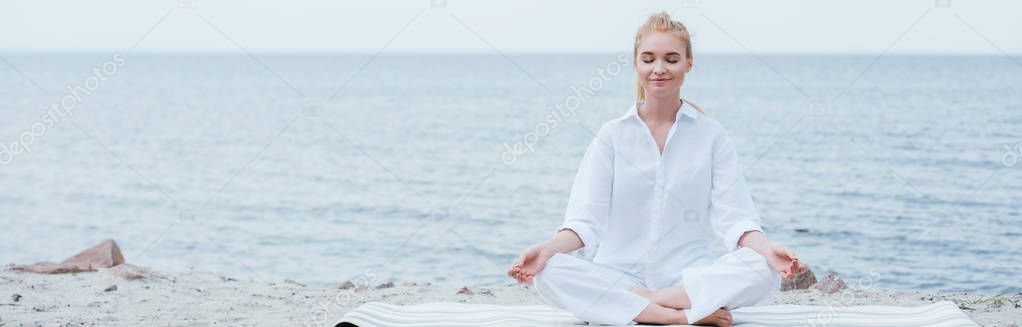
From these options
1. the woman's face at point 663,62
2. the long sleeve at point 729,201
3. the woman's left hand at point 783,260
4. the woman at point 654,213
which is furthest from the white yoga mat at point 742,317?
the woman's face at point 663,62

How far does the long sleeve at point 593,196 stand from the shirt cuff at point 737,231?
562 mm

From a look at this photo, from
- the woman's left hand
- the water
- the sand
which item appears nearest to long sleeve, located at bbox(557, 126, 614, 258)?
the woman's left hand

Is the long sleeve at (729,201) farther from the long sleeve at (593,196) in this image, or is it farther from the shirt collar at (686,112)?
the long sleeve at (593,196)

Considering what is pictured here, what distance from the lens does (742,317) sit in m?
5.09

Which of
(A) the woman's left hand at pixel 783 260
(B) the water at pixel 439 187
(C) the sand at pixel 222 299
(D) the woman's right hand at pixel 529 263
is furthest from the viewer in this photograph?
(B) the water at pixel 439 187

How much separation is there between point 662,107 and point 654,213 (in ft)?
1.60

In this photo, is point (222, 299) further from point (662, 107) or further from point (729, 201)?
point (729, 201)

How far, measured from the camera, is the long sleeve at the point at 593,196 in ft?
16.2

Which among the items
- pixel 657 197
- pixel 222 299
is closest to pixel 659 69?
pixel 657 197

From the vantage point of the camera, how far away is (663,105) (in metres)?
5.00

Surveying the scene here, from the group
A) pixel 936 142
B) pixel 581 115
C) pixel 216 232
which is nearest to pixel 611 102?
pixel 581 115

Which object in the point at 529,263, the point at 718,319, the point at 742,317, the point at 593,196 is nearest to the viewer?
the point at 529,263

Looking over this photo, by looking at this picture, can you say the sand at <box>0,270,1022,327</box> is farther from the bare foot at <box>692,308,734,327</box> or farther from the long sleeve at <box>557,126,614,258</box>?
the bare foot at <box>692,308,734,327</box>

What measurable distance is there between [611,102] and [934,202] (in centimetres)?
3332
